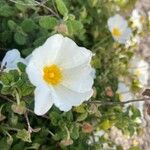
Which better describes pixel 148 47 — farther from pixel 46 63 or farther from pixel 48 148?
pixel 46 63

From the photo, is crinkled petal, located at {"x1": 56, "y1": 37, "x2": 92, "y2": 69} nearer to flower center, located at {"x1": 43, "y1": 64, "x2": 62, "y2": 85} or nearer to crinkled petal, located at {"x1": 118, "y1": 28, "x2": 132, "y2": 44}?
flower center, located at {"x1": 43, "y1": 64, "x2": 62, "y2": 85}

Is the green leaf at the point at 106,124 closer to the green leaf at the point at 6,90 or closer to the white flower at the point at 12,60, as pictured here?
the white flower at the point at 12,60

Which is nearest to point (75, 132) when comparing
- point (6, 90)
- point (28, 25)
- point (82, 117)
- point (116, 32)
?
point (82, 117)

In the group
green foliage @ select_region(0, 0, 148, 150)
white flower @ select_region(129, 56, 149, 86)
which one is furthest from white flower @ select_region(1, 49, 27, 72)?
white flower @ select_region(129, 56, 149, 86)

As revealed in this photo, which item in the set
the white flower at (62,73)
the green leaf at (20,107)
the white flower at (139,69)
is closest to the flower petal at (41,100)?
the white flower at (62,73)

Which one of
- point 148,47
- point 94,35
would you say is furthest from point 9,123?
point 148,47

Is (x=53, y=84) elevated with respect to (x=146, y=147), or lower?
elevated
